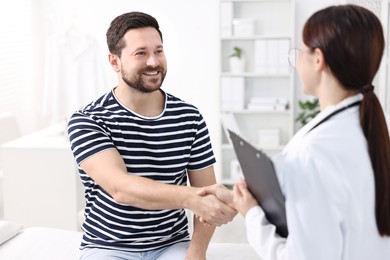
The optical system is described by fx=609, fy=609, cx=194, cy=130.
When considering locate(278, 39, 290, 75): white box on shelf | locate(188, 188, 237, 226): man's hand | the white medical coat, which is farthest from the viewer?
locate(278, 39, 290, 75): white box on shelf

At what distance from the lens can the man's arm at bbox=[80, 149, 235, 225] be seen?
175 cm

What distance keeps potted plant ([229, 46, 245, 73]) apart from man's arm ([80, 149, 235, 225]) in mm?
3111

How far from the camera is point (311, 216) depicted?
1233 millimetres

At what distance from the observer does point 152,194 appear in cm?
177

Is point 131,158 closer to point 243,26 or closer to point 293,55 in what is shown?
point 293,55

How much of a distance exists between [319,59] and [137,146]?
83 centimetres

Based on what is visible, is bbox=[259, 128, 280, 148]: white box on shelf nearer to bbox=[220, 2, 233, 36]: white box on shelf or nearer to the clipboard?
bbox=[220, 2, 233, 36]: white box on shelf

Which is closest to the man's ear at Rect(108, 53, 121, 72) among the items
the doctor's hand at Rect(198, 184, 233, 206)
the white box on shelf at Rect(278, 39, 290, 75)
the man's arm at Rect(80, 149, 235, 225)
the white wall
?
the man's arm at Rect(80, 149, 235, 225)

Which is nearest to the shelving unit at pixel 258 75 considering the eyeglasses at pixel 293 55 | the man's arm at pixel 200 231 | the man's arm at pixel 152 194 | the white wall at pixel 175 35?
the white wall at pixel 175 35

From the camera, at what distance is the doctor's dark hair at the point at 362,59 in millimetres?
1258

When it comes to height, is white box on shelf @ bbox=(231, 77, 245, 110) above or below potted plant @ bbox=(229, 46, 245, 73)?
below

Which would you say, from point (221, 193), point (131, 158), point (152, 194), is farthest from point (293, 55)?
point (131, 158)

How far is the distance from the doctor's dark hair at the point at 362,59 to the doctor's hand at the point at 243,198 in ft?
0.95

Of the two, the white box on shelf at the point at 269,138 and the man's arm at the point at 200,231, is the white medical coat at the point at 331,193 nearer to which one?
the man's arm at the point at 200,231
